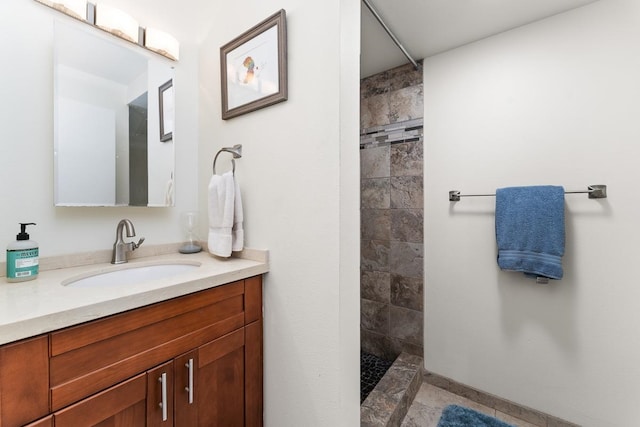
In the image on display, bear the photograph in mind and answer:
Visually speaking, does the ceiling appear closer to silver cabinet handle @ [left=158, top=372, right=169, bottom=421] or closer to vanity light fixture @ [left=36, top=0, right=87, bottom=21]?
vanity light fixture @ [left=36, top=0, right=87, bottom=21]

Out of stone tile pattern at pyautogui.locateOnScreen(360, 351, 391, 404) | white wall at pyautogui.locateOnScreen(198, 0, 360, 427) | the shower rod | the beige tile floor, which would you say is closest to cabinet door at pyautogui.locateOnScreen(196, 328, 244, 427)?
white wall at pyautogui.locateOnScreen(198, 0, 360, 427)

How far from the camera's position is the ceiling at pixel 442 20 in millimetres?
1286

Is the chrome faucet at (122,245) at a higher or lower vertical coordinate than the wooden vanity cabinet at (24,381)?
higher

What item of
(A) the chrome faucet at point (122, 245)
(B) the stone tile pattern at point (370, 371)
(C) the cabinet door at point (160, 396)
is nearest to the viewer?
(C) the cabinet door at point (160, 396)

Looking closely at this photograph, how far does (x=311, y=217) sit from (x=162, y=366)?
2.17ft

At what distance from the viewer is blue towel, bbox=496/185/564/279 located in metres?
1.29

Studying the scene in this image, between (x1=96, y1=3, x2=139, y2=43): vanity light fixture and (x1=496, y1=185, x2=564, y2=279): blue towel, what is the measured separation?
6.71ft

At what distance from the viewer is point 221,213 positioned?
1141 millimetres

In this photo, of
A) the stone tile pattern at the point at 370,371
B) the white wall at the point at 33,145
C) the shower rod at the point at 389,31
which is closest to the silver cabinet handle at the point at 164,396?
the white wall at the point at 33,145

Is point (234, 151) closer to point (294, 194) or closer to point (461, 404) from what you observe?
point (294, 194)

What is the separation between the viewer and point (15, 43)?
922 millimetres

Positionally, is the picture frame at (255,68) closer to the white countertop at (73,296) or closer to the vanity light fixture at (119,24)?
the vanity light fixture at (119,24)

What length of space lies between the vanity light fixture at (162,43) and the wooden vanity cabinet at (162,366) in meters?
1.23

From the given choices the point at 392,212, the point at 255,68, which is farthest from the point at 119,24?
the point at 392,212
